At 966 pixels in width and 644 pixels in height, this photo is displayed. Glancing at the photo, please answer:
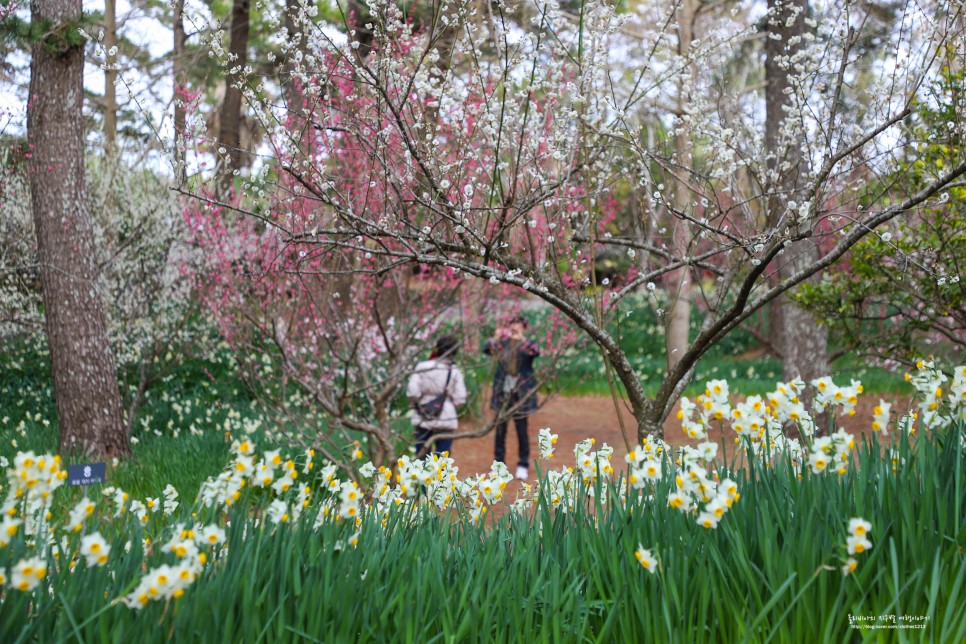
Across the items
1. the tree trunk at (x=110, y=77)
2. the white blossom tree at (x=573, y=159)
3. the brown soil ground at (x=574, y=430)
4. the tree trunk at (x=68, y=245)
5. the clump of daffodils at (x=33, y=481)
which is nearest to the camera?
the clump of daffodils at (x=33, y=481)

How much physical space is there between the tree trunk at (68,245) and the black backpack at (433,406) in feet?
8.66

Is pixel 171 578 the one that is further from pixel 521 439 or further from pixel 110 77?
pixel 110 77

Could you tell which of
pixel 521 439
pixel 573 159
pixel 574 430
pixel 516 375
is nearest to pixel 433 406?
pixel 521 439

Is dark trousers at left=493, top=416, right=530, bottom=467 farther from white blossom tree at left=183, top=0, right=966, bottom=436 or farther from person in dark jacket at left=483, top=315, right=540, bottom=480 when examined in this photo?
white blossom tree at left=183, top=0, right=966, bottom=436

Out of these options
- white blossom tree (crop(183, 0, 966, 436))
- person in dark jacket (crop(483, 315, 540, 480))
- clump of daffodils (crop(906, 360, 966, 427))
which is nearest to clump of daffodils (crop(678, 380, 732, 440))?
clump of daffodils (crop(906, 360, 966, 427))

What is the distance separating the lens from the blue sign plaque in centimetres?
266

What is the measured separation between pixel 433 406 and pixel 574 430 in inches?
164

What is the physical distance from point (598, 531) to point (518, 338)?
5.03 m

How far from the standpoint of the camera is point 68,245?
6602 mm

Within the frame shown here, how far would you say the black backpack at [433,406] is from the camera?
6.68 metres

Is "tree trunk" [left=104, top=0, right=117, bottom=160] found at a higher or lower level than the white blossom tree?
higher

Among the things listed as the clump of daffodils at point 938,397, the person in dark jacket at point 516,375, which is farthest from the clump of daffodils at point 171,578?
the person in dark jacket at point 516,375

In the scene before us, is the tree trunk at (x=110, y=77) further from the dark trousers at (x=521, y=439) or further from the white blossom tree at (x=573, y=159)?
the white blossom tree at (x=573, y=159)

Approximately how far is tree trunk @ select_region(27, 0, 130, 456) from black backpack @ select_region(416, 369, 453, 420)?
8.66 feet
